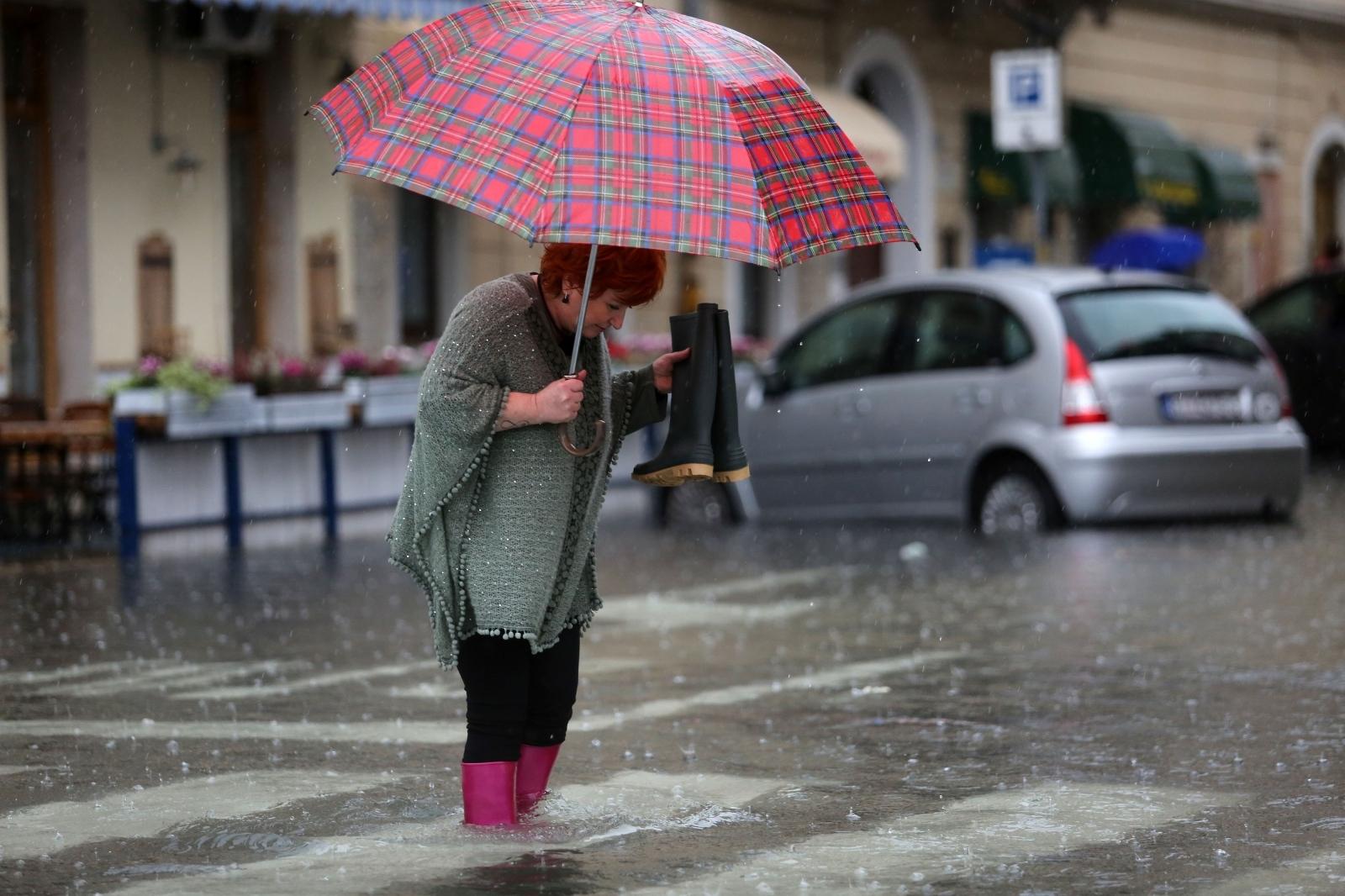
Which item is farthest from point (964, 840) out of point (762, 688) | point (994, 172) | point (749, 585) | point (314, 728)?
point (994, 172)

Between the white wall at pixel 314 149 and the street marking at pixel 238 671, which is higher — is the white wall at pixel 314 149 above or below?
above

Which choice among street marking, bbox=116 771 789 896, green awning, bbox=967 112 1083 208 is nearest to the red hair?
street marking, bbox=116 771 789 896

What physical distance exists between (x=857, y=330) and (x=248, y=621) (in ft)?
16.7

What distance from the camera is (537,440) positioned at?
540 cm

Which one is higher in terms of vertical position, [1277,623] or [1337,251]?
[1337,251]

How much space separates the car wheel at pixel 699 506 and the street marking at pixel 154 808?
29.1 feet

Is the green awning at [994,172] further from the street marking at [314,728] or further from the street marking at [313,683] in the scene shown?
the street marking at [314,728]

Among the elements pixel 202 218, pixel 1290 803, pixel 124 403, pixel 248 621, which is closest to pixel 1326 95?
pixel 202 218

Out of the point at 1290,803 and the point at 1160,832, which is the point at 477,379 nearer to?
the point at 1160,832

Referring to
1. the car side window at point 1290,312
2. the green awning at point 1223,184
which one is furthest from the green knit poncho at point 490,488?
the green awning at point 1223,184

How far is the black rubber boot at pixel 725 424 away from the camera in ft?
17.9

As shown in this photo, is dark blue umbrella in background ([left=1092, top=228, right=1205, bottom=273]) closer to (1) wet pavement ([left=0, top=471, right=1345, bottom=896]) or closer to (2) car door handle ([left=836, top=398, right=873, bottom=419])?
(2) car door handle ([left=836, top=398, right=873, bottom=419])

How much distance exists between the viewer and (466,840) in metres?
5.40

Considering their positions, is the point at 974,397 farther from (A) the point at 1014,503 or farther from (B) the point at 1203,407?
(B) the point at 1203,407
